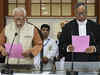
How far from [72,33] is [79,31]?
0.09 meters

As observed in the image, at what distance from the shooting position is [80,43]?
3.31m

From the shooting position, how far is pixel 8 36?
333 centimetres

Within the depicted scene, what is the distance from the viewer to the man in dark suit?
139 inches

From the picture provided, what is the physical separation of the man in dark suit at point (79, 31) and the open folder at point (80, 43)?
7 centimetres

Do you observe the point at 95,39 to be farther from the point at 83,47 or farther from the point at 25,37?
the point at 25,37

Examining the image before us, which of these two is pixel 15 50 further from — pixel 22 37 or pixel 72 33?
pixel 72 33

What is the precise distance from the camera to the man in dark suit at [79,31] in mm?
3525

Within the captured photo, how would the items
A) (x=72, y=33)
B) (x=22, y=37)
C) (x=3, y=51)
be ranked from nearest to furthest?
(x=3, y=51), (x=22, y=37), (x=72, y=33)

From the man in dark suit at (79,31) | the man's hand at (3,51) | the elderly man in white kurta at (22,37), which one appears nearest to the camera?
the man's hand at (3,51)

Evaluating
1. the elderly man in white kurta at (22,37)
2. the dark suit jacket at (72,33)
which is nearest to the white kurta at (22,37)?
the elderly man in white kurta at (22,37)

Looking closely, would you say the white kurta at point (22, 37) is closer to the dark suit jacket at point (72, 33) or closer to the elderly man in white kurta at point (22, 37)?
the elderly man in white kurta at point (22, 37)

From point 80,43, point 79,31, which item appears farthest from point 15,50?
point 79,31

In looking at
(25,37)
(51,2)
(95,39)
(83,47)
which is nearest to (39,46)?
(25,37)

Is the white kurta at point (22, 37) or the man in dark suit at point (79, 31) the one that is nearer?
the white kurta at point (22, 37)
